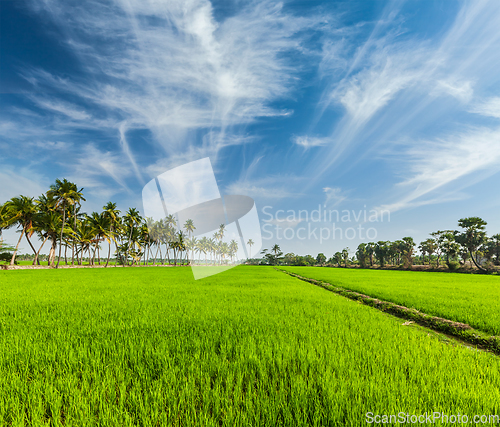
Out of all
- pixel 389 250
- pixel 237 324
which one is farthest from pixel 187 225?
pixel 237 324

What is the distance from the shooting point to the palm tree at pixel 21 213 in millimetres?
30266

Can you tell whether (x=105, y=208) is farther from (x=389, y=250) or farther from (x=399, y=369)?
(x=389, y=250)

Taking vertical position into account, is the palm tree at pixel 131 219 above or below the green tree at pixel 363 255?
above

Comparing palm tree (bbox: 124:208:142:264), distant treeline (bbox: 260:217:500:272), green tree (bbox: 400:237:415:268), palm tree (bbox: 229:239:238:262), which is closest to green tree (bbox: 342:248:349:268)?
distant treeline (bbox: 260:217:500:272)

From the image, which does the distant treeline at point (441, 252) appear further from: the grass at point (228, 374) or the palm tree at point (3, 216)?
the palm tree at point (3, 216)

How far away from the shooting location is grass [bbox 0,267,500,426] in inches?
83.9

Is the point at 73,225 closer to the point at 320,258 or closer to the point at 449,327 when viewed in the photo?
the point at 449,327

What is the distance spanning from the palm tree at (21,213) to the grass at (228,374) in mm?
37316

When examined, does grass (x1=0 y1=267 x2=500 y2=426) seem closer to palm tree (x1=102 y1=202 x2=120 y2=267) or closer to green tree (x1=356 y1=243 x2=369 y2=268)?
palm tree (x1=102 y1=202 x2=120 y2=267)

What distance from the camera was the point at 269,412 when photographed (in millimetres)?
2121

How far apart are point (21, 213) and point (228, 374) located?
4334 centimetres

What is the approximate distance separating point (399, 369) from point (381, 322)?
2801mm

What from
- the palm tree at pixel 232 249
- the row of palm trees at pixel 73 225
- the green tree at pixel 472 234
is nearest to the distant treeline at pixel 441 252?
the green tree at pixel 472 234

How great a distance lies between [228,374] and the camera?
9.18ft
